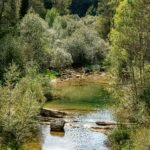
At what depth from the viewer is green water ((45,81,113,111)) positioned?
52072 mm

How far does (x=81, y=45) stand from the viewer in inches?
3199

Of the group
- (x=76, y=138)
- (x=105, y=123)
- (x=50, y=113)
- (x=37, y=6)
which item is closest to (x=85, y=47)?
(x=37, y=6)

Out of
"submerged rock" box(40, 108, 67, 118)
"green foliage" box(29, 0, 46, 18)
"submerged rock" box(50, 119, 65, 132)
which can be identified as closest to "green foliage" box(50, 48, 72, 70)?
"green foliage" box(29, 0, 46, 18)

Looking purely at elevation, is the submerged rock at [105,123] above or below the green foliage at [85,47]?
below

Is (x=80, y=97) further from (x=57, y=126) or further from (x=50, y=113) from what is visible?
(x=57, y=126)

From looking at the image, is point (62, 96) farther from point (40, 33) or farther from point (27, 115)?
point (27, 115)

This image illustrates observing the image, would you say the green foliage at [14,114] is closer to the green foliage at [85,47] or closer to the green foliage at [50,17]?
the green foliage at [85,47]

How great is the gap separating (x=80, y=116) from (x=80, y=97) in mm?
12044

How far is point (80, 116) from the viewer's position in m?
47.1

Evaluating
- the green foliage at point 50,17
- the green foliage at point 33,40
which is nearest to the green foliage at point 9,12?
the green foliage at point 33,40

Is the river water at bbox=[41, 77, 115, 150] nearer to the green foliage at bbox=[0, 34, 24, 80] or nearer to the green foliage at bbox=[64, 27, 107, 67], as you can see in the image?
the green foliage at bbox=[0, 34, 24, 80]

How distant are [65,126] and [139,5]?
13565 mm

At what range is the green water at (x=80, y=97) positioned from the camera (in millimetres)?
52072

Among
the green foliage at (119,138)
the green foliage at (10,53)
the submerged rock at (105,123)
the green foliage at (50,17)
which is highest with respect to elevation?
the green foliage at (50,17)
